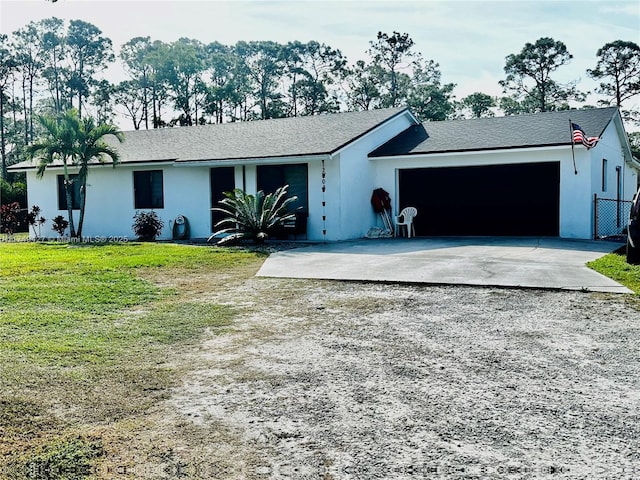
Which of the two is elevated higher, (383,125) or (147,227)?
(383,125)

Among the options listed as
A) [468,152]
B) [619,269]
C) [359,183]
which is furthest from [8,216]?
[619,269]

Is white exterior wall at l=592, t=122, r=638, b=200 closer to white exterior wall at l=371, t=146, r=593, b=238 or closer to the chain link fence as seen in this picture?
the chain link fence

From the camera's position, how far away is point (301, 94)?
4397 cm

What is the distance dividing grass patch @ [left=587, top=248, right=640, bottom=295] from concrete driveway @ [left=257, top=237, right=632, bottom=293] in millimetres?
178

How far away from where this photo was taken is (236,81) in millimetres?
44906

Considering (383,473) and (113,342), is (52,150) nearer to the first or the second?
(113,342)

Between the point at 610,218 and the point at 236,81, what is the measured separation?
109ft

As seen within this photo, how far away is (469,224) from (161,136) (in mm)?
11004

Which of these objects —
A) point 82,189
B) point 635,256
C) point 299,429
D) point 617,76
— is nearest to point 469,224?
point 635,256

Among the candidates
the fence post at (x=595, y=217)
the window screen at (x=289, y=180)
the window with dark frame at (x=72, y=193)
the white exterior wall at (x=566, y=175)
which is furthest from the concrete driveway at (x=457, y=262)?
the window with dark frame at (x=72, y=193)

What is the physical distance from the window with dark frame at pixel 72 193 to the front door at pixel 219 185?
188 inches

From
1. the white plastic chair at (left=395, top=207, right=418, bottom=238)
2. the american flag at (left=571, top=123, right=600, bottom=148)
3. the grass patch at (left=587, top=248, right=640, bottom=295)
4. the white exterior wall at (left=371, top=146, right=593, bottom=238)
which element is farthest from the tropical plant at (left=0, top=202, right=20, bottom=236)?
the grass patch at (left=587, top=248, right=640, bottom=295)

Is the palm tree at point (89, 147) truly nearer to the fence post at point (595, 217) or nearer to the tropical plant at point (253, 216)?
the tropical plant at point (253, 216)

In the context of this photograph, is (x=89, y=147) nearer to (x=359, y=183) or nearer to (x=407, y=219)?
(x=359, y=183)
